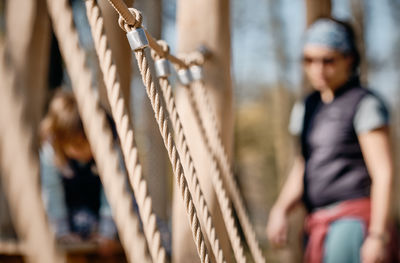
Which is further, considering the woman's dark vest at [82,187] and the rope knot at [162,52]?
the woman's dark vest at [82,187]

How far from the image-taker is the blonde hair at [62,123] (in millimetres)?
1830

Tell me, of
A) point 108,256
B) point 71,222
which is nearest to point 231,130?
point 108,256

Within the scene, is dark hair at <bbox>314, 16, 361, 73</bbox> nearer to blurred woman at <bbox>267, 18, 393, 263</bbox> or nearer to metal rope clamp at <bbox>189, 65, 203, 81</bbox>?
blurred woman at <bbox>267, 18, 393, 263</bbox>

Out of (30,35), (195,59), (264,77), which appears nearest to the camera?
(195,59)

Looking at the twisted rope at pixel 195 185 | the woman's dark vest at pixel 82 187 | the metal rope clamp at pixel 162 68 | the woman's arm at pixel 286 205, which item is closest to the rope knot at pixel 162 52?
the metal rope clamp at pixel 162 68

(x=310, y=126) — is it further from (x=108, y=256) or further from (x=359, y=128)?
(x=108, y=256)

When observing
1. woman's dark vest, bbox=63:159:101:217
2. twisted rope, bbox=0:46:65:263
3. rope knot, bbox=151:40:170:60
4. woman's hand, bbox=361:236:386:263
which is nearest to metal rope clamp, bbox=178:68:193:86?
rope knot, bbox=151:40:170:60

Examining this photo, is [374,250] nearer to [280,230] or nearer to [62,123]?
[280,230]

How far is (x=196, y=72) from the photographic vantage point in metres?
1.25

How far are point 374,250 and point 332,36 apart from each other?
0.64 meters

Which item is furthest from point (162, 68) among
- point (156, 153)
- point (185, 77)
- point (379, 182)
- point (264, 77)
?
point (264, 77)

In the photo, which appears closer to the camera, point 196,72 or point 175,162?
point 175,162

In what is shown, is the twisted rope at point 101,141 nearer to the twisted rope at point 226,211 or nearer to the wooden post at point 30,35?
the twisted rope at point 226,211

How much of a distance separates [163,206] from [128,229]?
336 cm
